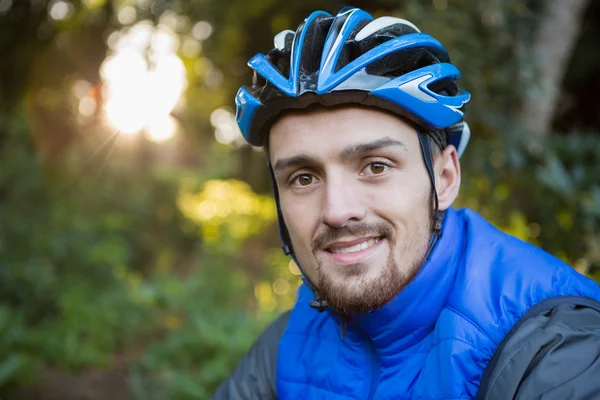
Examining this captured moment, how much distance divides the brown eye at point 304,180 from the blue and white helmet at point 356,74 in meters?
0.23

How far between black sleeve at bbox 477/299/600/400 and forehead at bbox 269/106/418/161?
67cm

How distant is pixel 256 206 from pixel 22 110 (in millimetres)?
3744

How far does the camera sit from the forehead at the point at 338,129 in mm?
1680

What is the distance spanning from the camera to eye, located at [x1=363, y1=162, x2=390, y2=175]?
171cm

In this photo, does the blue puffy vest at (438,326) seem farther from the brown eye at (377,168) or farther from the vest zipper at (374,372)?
the brown eye at (377,168)

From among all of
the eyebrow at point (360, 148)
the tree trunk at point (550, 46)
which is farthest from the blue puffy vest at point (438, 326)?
the tree trunk at point (550, 46)

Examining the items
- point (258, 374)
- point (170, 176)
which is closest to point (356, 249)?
point (258, 374)

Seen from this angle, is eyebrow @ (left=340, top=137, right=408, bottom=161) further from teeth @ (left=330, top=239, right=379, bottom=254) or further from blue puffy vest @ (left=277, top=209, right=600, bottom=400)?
blue puffy vest @ (left=277, top=209, right=600, bottom=400)

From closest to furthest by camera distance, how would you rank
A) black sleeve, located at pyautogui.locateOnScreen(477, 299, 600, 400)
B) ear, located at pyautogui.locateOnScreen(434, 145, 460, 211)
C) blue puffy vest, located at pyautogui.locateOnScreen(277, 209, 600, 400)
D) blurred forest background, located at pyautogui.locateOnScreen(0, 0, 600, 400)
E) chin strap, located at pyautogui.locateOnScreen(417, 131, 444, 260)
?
black sleeve, located at pyautogui.locateOnScreen(477, 299, 600, 400)
blue puffy vest, located at pyautogui.locateOnScreen(277, 209, 600, 400)
chin strap, located at pyautogui.locateOnScreen(417, 131, 444, 260)
ear, located at pyautogui.locateOnScreen(434, 145, 460, 211)
blurred forest background, located at pyautogui.locateOnScreen(0, 0, 600, 400)

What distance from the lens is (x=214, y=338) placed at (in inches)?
158

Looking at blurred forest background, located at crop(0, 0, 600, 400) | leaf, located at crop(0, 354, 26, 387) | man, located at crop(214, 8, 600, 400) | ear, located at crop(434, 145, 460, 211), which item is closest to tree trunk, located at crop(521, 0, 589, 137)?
blurred forest background, located at crop(0, 0, 600, 400)

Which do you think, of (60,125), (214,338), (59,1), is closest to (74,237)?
(60,125)

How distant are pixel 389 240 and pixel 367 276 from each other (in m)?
0.13

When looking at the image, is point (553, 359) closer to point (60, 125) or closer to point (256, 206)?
point (60, 125)
